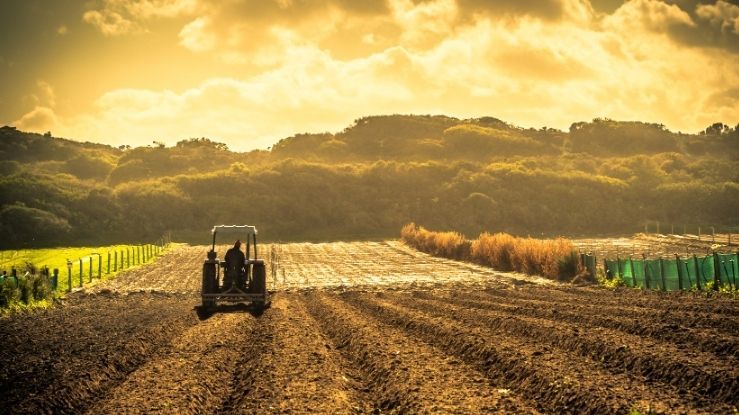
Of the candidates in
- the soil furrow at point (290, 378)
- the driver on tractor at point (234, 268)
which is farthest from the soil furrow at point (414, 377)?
the driver on tractor at point (234, 268)

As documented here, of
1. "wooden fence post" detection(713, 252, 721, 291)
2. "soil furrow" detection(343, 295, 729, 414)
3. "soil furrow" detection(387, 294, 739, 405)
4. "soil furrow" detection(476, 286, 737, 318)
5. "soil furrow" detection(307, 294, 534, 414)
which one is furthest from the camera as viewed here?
"wooden fence post" detection(713, 252, 721, 291)

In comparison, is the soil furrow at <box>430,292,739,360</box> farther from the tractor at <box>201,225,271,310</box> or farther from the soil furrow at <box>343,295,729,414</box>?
the tractor at <box>201,225,271,310</box>

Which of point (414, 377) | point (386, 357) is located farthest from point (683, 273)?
point (414, 377)

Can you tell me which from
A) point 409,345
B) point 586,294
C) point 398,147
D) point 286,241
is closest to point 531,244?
point 586,294

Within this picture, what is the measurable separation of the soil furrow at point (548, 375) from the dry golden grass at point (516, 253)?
18.6 metres

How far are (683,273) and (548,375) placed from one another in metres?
16.3

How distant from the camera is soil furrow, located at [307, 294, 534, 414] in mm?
10055

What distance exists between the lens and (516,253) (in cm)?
4006

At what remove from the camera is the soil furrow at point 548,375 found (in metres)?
9.62

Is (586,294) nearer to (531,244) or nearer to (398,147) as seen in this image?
(531,244)

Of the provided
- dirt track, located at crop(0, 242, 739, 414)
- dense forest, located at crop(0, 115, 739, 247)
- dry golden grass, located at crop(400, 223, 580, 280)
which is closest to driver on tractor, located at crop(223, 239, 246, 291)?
dirt track, located at crop(0, 242, 739, 414)

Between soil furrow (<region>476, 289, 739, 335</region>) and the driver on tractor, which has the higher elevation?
the driver on tractor

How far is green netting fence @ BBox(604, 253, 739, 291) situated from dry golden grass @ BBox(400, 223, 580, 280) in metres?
4.74

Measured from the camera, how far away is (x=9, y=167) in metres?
120
